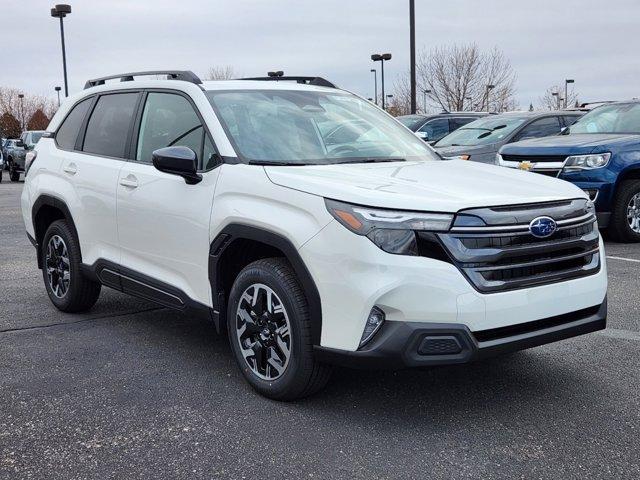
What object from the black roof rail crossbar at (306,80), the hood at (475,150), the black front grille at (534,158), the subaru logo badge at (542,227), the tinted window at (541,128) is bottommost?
the subaru logo badge at (542,227)

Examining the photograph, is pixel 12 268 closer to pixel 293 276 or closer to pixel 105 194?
pixel 105 194

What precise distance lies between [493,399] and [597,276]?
819 mm

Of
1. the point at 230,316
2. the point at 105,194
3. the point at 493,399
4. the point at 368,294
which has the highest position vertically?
the point at 105,194

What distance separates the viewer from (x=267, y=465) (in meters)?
3.22

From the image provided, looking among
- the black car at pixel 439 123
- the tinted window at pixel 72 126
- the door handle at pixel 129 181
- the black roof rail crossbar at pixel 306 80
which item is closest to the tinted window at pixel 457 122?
the black car at pixel 439 123

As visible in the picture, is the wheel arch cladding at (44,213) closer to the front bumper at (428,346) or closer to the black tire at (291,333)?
the black tire at (291,333)

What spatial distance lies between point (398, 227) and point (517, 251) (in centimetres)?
57

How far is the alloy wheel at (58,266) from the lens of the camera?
578cm

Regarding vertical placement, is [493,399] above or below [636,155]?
below

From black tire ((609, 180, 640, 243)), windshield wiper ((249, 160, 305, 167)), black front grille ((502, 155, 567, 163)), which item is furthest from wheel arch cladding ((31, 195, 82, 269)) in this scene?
black tire ((609, 180, 640, 243))

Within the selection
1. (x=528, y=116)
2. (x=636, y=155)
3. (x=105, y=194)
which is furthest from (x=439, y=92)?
(x=105, y=194)

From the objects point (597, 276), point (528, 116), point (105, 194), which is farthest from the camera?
point (528, 116)

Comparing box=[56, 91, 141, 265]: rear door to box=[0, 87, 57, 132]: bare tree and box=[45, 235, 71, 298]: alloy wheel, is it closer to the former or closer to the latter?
box=[45, 235, 71, 298]: alloy wheel

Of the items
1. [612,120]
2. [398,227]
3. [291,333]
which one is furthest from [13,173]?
[398,227]
